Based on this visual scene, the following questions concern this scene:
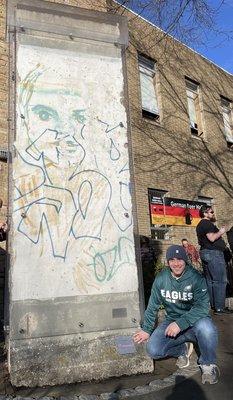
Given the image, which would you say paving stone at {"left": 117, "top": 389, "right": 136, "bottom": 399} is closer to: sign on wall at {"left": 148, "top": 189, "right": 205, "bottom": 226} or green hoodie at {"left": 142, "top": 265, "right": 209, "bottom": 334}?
green hoodie at {"left": 142, "top": 265, "right": 209, "bottom": 334}

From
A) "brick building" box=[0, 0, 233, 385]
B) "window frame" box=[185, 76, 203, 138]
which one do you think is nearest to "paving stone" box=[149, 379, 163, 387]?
"brick building" box=[0, 0, 233, 385]

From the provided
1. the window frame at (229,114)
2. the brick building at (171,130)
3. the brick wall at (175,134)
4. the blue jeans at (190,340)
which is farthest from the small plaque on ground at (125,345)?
the window frame at (229,114)

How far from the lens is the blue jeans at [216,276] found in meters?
7.17

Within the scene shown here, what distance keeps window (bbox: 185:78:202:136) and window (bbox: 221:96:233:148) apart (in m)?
1.68

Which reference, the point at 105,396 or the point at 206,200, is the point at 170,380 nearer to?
the point at 105,396

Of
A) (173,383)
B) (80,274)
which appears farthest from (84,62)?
(173,383)

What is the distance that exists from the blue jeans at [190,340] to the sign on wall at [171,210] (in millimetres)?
7373

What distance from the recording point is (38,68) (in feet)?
17.0

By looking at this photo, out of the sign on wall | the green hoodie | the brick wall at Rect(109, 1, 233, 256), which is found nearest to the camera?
the green hoodie

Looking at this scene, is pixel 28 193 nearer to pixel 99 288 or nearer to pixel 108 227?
pixel 108 227

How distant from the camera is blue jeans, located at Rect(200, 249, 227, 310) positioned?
7.17 meters

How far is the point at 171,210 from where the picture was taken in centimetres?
1242

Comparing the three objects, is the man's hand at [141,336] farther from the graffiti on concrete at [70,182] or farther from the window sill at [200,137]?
the window sill at [200,137]

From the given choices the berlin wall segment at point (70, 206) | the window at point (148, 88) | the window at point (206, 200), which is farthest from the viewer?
the window at point (206, 200)
